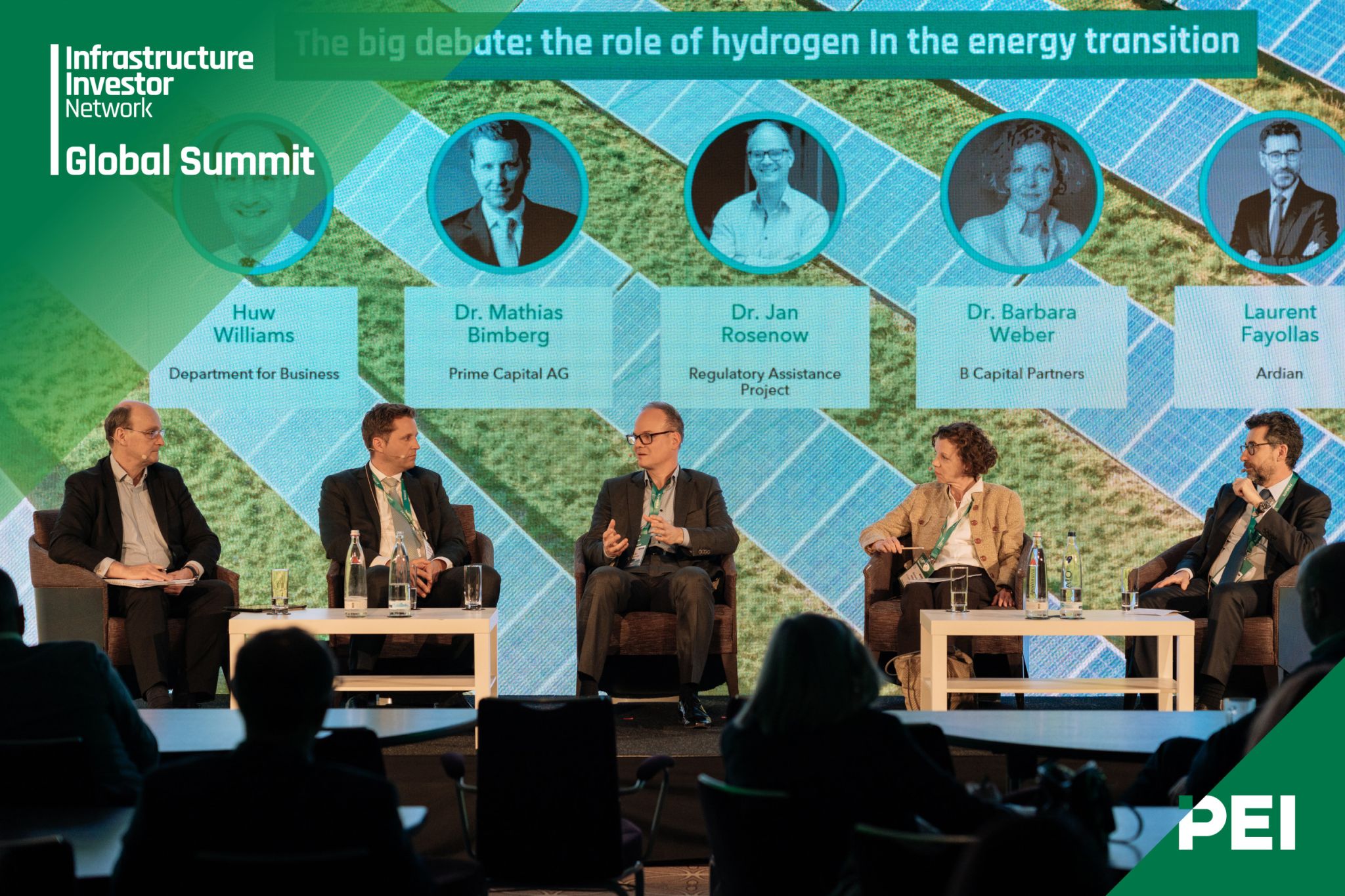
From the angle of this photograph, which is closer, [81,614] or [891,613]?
[81,614]

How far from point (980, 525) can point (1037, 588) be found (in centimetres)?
81

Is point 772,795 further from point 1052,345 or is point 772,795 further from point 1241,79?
point 1241,79

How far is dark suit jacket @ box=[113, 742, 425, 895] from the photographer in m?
2.19

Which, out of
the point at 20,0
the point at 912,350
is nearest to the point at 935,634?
the point at 912,350

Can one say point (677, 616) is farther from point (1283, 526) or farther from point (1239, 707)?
point (1239, 707)

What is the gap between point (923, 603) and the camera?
6.22m

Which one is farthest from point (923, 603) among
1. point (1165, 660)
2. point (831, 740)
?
point (831, 740)

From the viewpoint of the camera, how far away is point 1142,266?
720 cm

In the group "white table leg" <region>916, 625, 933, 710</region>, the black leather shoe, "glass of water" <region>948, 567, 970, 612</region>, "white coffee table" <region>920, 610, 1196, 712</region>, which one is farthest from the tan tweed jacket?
the black leather shoe

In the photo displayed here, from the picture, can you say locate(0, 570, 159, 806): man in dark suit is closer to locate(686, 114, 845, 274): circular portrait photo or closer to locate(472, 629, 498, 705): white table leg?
locate(472, 629, 498, 705): white table leg

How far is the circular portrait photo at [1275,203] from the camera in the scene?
7203mm

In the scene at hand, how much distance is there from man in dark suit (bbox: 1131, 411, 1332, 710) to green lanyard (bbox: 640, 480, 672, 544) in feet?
6.97

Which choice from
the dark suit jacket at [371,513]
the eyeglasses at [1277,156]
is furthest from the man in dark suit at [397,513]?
the eyeglasses at [1277,156]

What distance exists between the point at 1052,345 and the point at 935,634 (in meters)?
2.15
